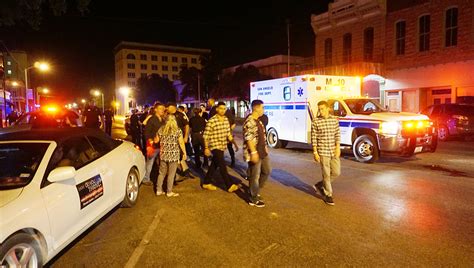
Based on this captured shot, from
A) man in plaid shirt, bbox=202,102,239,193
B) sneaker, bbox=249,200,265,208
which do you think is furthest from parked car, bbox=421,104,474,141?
sneaker, bbox=249,200,265,208

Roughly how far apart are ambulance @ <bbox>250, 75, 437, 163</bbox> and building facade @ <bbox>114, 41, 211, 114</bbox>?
108 m

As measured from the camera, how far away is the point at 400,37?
26.2 m

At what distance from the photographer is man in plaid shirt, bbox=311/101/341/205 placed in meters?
6.48

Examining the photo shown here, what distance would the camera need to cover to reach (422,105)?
81.2 ft

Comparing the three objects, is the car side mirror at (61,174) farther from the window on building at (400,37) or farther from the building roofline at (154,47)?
the building roofline at (154,47)

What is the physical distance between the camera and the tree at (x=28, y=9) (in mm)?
11133

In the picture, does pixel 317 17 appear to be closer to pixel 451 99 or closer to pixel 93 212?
pixel 451 99

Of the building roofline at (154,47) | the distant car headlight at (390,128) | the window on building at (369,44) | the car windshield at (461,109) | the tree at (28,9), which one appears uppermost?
the building roofline at (154,47)

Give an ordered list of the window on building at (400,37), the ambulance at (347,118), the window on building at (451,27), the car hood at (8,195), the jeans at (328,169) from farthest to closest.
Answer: the window on building at (400,37) → the window on building at (451,27) → the ambulance at (347,118) → the jeans at (328,169) → the car hood at (8,195)

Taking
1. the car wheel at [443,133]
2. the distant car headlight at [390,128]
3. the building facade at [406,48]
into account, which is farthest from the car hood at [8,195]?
the building facade at [406,48]

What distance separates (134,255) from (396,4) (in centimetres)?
2682

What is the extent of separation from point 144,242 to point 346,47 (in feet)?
94.5

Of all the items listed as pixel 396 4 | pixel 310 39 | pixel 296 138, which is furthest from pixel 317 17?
pixel 296 138

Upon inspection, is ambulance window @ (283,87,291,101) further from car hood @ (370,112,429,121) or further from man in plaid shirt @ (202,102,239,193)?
man in plaid shirt @ (202,102,239,193)
